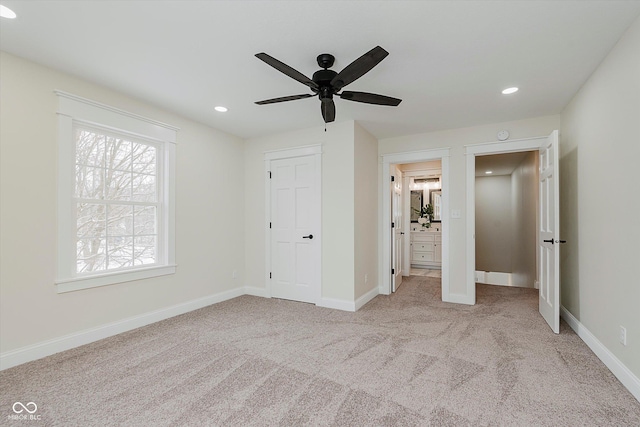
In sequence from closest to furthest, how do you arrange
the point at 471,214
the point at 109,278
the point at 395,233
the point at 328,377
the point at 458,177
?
the point at 328,377 → the point at 109,278 → the point at 471,214 → the point at 458,177 → the point at 395,233

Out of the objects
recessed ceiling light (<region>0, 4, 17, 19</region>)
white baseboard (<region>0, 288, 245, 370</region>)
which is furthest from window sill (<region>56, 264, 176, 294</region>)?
recessed ceiling light (<region>0, 4, 17, 19</region>)

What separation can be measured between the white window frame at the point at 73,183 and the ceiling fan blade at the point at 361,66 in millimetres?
2360

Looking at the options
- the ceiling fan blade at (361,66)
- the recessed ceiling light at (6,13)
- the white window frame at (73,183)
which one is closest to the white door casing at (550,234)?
the ceiling fan blade at (361,66)

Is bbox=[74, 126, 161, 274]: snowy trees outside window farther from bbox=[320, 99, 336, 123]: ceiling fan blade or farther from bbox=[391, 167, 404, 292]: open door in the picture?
bbox=[391, 167, 404, 292]: open door

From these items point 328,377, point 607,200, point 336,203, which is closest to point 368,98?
point 336,203

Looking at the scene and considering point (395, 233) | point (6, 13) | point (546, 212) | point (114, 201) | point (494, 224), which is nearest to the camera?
point (6, 13)

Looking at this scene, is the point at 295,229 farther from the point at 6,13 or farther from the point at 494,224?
the point at 494,224

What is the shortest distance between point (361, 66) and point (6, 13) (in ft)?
7.65

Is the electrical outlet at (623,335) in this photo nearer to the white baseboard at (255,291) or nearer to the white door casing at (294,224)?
the white door casing at (294,224)

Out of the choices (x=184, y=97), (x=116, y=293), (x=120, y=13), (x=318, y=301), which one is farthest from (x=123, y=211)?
(x=318, y=301)

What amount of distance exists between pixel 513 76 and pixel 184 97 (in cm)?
327

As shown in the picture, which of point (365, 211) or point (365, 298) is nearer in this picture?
point (365, 298)

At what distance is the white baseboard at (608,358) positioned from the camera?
196 centimetres

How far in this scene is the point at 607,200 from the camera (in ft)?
7.71
